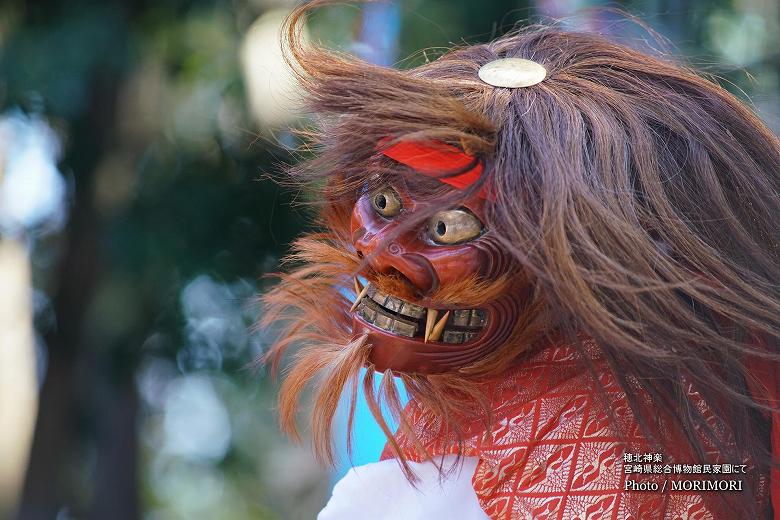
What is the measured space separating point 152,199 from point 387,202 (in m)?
1.25

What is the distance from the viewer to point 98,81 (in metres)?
2.09

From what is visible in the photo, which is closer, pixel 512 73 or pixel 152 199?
pixel 512 73

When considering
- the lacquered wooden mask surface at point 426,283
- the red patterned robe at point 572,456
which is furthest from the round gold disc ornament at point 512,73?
the red patterned robe at point 572,456

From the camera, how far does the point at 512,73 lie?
0.86 metres

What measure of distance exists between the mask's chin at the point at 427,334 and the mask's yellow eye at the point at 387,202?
0.07m

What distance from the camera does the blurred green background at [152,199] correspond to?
69.2 inches

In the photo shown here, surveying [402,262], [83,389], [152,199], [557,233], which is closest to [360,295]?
[402,262]

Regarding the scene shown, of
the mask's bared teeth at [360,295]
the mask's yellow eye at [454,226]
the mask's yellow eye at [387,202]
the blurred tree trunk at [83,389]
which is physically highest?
the blurred tree trunk at [83,389]

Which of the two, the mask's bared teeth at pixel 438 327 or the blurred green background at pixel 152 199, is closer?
the mask's bared teeth at pixel 438 327

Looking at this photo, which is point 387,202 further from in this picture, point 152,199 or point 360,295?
point 152,199

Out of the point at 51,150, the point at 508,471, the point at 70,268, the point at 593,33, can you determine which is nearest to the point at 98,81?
the point at 51,150

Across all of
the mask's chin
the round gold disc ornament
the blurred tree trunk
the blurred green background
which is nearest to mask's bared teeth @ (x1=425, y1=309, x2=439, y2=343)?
the mask's chin

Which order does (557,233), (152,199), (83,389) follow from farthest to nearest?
1. (83,389)
2. (152,199)
3. (557,233)

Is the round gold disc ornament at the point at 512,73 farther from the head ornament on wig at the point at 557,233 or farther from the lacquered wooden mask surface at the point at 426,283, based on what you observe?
the lacquered wooden mask surface at the point at 426,283
